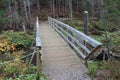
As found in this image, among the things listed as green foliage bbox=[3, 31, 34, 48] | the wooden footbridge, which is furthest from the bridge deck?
green foliage bbox=[3, 31, 34, 48]

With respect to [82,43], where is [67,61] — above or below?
below

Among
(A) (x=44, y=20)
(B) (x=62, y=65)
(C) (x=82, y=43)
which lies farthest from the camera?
(A) (x=44, y=20)

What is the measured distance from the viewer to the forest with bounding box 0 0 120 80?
7602mm

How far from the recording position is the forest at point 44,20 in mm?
7602

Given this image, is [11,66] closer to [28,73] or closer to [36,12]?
[28,73]

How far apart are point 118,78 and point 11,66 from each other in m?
3.75

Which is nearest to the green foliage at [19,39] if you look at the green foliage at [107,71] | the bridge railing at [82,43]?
the bridge railing at [82,43]

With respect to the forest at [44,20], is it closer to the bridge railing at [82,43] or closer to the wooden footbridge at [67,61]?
the wooden footbridge at [67,61]

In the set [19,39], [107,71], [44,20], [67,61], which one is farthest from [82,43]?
[44,20]

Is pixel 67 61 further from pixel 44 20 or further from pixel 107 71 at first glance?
pixel 44 20

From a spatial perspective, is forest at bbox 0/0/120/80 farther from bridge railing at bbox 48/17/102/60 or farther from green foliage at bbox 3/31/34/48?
bridge railing at bbox 48/17/102/60

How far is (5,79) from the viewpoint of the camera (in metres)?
7.17

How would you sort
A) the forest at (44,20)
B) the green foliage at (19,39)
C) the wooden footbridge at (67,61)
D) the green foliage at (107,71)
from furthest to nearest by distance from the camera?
1. the green foliage at (19,39)
2. the forest at (44,20)
3. the green foliage at (107,71)
4. the wooden footbridge at (67,61)

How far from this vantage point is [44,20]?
112 feet
